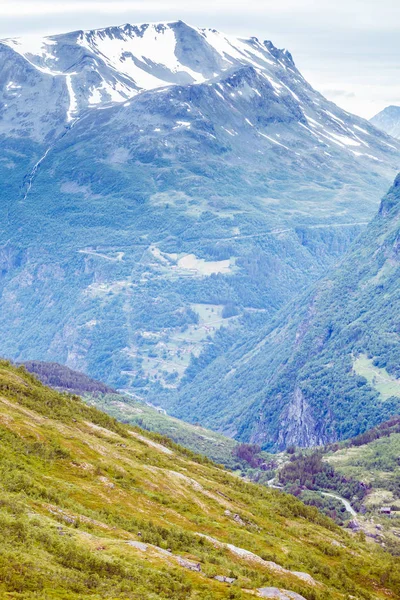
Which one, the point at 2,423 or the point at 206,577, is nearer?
the point at 206,577

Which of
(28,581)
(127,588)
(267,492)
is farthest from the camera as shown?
(267,492)

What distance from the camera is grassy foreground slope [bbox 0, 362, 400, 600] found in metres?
78.8

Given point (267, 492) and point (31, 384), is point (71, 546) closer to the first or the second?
point (31, 384)

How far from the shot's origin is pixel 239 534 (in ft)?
382

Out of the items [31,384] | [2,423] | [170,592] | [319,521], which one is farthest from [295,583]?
[31,384]

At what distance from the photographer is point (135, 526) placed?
10056 cm

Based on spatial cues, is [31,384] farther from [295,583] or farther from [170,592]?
[170,592]

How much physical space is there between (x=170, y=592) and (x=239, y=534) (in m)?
37.0

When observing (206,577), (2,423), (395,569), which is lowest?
(395,569)

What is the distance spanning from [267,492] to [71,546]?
278ft

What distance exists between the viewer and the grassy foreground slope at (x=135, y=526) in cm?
7875

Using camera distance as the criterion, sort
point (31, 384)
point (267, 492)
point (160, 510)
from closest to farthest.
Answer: point (160, 510), point (31, 384), point (267, 492)

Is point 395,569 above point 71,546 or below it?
below

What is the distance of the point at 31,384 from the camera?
152 metres
